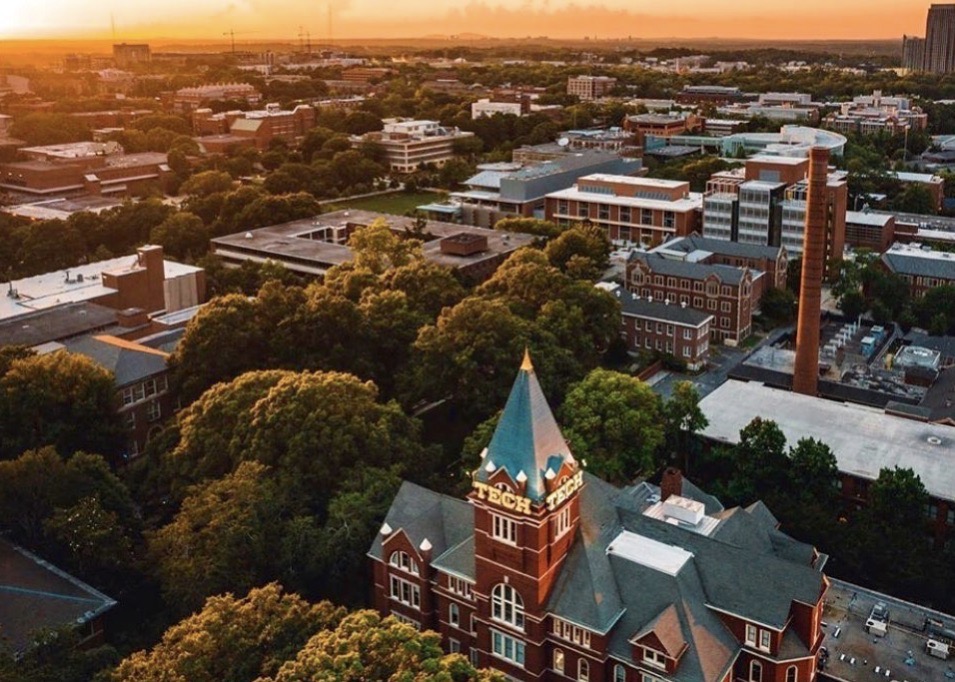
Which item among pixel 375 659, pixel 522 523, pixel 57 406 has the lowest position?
pixel 375 659

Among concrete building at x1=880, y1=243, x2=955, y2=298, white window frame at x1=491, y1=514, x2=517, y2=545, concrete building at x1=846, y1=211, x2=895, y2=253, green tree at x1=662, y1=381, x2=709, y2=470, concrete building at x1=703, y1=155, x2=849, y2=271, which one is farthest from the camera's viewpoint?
concrete building at x1=846, y1=211, x2=895, y2=253

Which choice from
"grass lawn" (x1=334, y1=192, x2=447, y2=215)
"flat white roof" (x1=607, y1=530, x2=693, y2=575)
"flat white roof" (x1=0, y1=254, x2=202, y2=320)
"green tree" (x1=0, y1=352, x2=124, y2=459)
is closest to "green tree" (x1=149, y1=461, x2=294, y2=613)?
"green tree" (x1=0, y1=352, x2=124, y2=459)

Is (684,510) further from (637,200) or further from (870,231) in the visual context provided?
(870,231)

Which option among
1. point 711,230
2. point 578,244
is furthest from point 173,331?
point 711,230

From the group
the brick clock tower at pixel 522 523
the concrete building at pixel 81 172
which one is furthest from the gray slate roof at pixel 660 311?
the concrete building at pixel 81 172

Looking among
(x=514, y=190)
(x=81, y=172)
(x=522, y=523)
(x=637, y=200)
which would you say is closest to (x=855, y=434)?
(x=522, y=523)

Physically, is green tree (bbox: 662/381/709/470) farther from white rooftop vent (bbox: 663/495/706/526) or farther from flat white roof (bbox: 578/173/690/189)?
flat white roof (bbox: 578/173/690/189)
